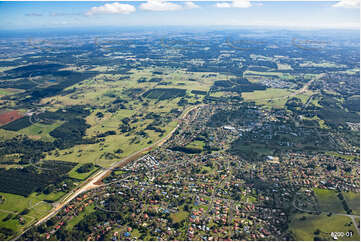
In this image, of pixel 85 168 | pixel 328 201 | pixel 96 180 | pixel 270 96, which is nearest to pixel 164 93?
pixel 270 96

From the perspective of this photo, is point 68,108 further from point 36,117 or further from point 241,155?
point 241,155

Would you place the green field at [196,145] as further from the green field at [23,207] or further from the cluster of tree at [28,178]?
the green field at [23,207]

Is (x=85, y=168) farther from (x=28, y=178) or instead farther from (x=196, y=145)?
(x=196, y=145)

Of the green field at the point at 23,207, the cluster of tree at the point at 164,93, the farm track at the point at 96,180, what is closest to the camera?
the green field at the point at 23,207

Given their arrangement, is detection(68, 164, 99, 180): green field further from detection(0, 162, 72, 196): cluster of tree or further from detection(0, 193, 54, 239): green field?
detection(0, 193, 54, 239): green field

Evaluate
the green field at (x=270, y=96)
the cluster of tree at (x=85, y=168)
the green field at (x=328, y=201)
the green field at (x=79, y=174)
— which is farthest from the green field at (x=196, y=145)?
the green field at (x=270, y=96)

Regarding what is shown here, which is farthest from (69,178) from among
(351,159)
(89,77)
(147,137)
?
(89,77)
